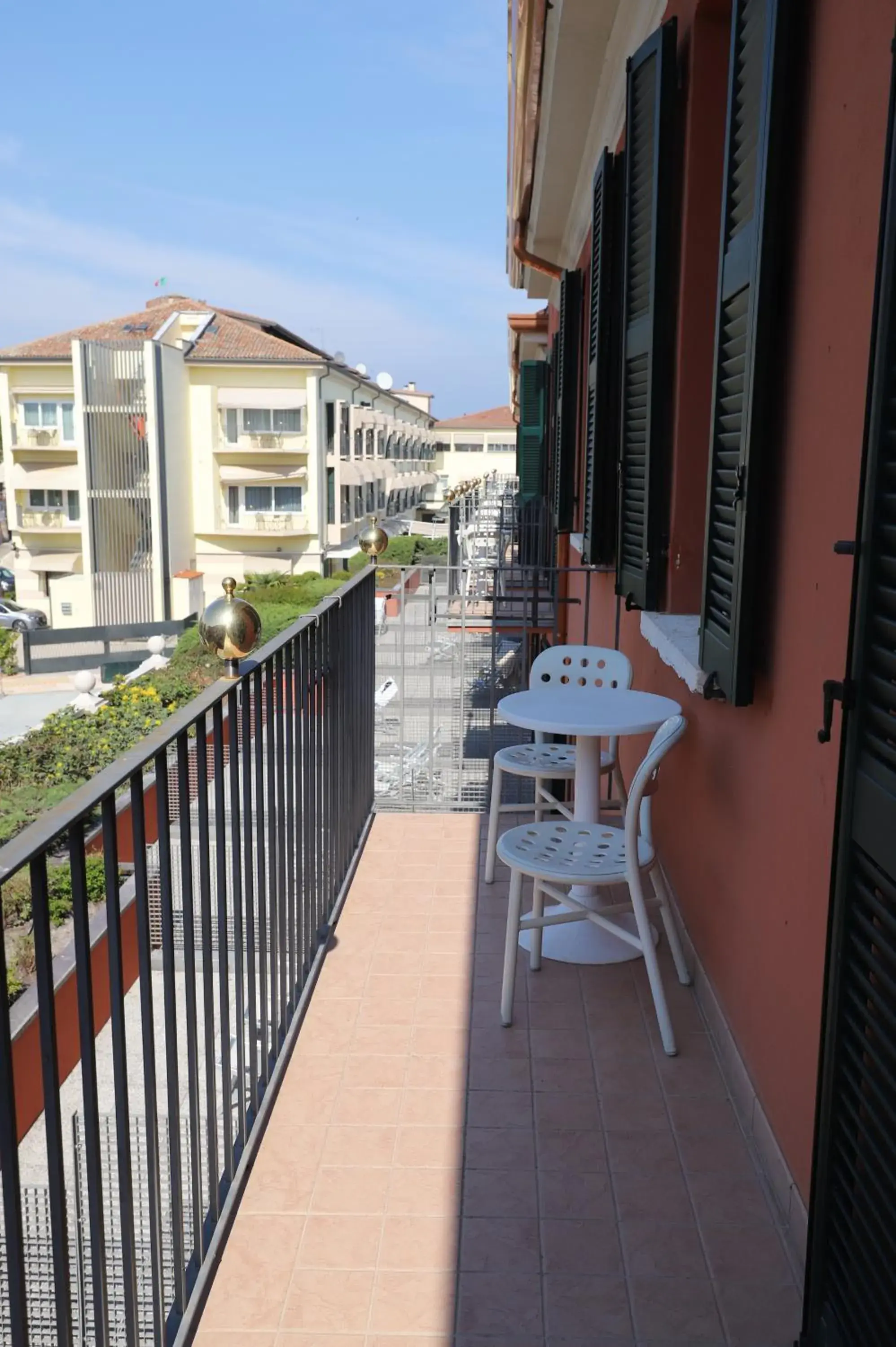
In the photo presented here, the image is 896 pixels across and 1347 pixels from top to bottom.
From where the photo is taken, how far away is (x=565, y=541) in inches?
371

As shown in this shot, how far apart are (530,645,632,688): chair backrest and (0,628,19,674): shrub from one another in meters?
30.0

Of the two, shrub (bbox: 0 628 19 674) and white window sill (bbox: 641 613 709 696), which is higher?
white window sill (bbox: 641 613 709 696)

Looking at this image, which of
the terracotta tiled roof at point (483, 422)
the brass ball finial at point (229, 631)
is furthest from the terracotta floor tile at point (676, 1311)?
the terracotta tiled roof at point (483, 422)

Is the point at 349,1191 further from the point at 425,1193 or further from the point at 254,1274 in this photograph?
the point at 254,1274

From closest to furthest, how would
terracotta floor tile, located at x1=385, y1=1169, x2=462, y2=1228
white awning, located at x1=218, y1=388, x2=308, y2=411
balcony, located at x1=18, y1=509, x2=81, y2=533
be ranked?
terracotta floor tile, located at x1=385, y1=1169, x2=462, y2=1228 → white awning, located at x1=218, y1=388, x2=308, y2=411 → balcony, located at x1=18, y1=509, x2=81, y2=533

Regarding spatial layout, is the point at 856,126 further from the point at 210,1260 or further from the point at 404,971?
the point at 404,971

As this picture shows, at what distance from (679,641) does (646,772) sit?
1.77 feet

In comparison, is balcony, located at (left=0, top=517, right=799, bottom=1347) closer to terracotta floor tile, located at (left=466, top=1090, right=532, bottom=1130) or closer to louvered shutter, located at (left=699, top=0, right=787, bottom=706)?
terracotta floor tile, located at (left=466, top=1090, right=532, bottom=1130)

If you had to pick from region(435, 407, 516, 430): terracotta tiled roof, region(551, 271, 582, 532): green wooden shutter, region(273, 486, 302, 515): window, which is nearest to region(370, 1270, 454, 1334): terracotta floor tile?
region(551, 271, 582, 532): green wooden shutter

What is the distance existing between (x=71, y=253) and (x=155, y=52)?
2270 centimetres

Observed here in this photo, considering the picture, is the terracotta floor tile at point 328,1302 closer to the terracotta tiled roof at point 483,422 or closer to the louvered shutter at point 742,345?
the louvered shutter at point 742,345

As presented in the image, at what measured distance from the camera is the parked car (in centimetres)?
3619

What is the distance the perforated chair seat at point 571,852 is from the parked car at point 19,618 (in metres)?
33.9

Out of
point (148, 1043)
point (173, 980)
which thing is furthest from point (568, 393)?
point (148, 1043)
